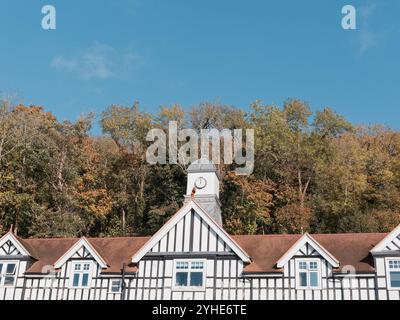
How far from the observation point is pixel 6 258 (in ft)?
80.0

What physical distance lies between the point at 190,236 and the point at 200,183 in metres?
4.61

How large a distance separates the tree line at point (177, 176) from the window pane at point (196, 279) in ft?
47.1

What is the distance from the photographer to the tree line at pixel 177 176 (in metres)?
37.1

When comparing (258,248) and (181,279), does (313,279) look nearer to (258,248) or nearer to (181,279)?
(258,248)

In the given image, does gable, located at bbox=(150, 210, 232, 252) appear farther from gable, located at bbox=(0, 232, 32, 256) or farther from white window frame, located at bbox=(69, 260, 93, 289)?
gable, located at bbox=(0, 232, 32, 256)

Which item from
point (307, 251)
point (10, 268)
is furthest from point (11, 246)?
point (307, 251)

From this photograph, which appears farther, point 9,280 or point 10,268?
point 10,268

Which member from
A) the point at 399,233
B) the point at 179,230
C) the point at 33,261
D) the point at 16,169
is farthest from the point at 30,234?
the point at 399,233

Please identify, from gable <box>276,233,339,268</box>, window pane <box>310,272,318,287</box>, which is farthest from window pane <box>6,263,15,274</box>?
window pane <box>310,272,318,287</box>

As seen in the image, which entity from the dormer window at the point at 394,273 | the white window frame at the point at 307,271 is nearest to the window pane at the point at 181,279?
the white window frame at the point at 307,271

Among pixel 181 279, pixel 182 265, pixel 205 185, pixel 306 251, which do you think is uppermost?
pixel 205 185

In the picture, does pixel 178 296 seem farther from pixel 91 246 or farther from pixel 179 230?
pixel 91 246

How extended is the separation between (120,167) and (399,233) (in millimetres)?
25731

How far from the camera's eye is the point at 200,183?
27.8 metres
